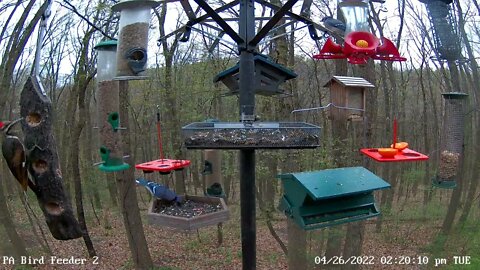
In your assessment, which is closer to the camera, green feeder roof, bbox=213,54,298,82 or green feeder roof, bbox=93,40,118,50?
green feeder roof, bbox=213,54,298,82

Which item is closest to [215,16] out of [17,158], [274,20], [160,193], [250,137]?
[274,20]

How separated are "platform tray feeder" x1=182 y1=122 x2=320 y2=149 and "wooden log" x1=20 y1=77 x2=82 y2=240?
972 mm

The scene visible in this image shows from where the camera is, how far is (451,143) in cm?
486

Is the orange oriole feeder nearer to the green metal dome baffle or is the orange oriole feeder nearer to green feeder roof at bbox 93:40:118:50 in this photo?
the green metal dome baffle

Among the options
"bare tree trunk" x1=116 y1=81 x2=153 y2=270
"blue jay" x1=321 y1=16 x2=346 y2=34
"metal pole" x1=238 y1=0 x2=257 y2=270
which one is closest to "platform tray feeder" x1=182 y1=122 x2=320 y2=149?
"metal pole" x1=238 y1=0 x2=257 y2=270

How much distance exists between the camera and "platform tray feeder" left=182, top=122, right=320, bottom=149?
9.17 feet

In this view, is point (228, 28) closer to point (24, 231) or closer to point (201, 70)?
point (201, 70)

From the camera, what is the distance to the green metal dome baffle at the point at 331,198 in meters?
3.38

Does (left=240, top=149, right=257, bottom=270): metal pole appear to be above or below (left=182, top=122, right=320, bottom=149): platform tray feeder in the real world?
below

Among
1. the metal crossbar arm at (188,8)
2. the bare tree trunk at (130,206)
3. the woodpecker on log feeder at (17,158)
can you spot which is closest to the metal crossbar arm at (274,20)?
the metal crossbar arm at (188,8)

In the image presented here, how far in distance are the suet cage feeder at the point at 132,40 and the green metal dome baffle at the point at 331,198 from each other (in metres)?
1.75

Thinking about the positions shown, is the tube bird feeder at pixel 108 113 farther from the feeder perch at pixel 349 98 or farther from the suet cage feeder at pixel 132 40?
the feeder perch at pixel 349 98

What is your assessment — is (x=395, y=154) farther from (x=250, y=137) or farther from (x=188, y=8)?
(x=188, y=8)

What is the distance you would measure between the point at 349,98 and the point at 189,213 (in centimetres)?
211
